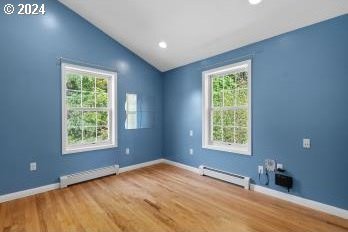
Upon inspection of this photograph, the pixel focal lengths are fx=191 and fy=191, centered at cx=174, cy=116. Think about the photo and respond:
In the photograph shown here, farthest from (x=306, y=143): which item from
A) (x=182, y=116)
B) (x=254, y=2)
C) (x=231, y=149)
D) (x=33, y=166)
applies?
(x=33, y=166)

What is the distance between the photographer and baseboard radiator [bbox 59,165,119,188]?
3408 millimetres

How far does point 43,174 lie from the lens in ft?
10.6

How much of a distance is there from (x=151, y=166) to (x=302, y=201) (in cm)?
315

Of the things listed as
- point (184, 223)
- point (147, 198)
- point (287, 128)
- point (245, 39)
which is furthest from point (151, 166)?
point (245, 39)

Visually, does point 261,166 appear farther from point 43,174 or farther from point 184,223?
point 43,174

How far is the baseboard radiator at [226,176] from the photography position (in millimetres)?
3340

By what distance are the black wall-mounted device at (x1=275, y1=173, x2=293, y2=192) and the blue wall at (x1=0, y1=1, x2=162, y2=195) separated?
3.17 m

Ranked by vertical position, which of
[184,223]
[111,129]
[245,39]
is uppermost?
[245,39]

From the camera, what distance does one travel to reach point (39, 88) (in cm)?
323

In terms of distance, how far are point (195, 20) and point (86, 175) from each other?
3.44 metres

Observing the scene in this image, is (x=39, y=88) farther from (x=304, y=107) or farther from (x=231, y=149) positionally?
(x=304, y=107)

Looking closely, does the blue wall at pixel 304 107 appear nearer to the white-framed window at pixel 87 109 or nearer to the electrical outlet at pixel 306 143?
the electrical outlet at pixel 306 143

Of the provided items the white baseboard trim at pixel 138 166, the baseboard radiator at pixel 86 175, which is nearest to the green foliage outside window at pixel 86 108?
the baseboard radiator at pixel 86 175

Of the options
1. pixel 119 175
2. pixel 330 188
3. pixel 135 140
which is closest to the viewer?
pixel 330 188
